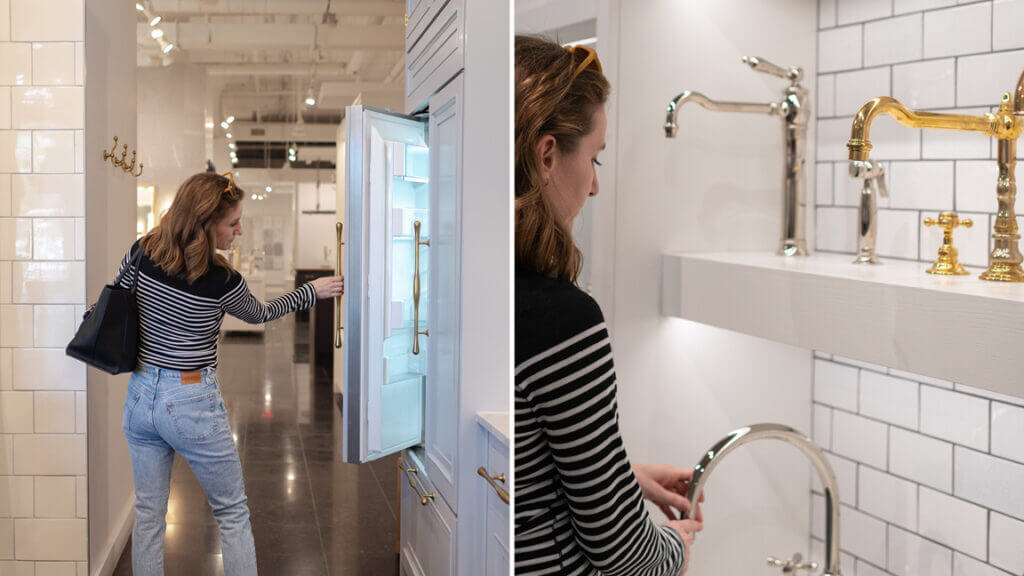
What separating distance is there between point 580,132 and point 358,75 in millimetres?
273

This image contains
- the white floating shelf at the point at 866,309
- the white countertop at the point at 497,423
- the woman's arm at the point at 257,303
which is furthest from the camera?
the woman's arm at the point at 257,303

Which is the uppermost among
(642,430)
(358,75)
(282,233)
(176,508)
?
(358,75)

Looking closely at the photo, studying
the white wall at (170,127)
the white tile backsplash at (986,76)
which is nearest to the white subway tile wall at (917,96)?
the white tile backsplash at (986,76)

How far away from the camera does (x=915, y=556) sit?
1.28ft

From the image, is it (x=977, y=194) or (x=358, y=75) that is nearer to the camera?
(x=977, y=194)

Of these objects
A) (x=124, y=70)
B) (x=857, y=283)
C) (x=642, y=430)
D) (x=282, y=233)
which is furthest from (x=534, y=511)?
(x=124, y=70)

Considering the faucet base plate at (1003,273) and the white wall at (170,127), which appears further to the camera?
the white wall at (170,127)

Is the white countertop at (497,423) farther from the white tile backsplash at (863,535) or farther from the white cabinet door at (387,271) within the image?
the white tile backsplash at (863,535)

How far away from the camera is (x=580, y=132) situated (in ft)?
1.00

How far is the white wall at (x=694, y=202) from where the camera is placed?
1.15 ft

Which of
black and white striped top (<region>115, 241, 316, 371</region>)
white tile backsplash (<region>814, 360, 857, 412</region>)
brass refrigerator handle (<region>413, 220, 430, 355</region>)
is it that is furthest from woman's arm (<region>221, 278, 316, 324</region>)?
white tile backsplash (<region>814, 360, 857, 412</region>)

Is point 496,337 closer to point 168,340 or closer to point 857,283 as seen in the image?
point 857,283

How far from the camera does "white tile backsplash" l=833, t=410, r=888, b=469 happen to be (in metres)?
0.38

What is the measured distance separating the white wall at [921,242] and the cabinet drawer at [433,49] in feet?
0.64
